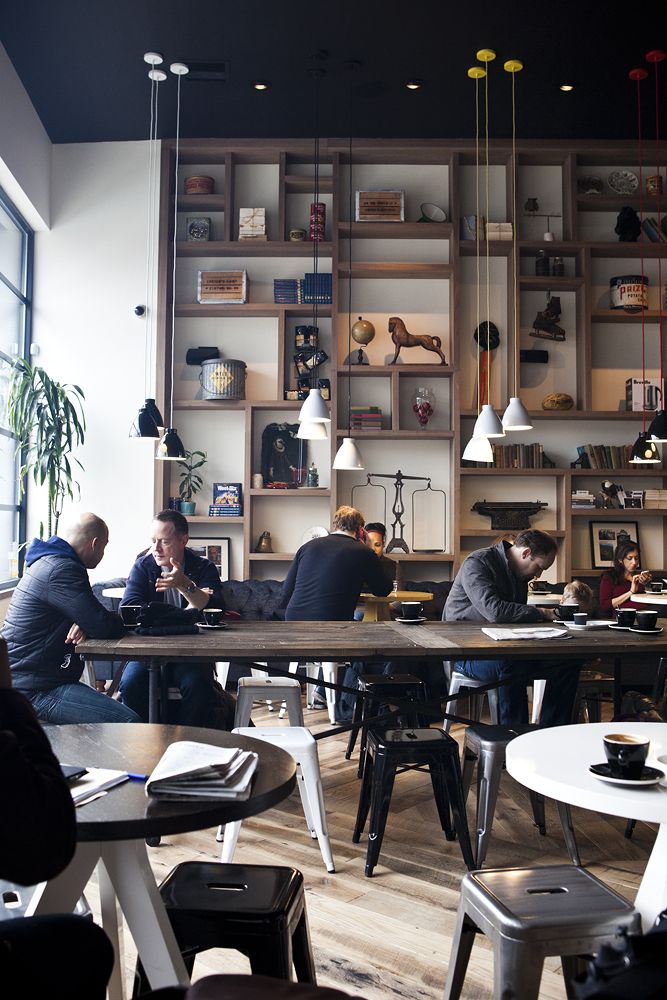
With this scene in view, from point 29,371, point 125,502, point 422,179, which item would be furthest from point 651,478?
point 29,371

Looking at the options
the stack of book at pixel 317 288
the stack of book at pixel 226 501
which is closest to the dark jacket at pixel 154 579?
the stack of book at pixel 226 501

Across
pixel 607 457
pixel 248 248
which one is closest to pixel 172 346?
pixel 248 248

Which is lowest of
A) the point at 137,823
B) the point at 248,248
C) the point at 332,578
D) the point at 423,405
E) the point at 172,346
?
the point at 137,823

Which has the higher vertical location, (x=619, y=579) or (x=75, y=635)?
(x=619, y=579)

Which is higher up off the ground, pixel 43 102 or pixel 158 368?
pixel 43 102

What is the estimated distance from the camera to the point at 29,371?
19.2ft

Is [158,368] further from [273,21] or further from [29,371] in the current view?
[273,21]

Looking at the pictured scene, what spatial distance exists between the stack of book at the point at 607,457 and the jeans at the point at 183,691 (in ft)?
12.8

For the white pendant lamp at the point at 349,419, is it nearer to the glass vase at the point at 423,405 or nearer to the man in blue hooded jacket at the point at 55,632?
the glass vase at the point at 423,405

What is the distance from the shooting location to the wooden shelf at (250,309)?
6703mm

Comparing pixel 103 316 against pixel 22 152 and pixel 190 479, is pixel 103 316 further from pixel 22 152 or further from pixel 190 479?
pixel 190 479

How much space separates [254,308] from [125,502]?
1742mm

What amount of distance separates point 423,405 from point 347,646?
12.5ft

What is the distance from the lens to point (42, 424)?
19.6ft
